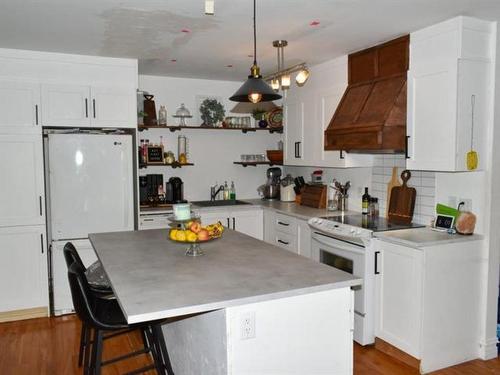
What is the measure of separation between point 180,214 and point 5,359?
196cm

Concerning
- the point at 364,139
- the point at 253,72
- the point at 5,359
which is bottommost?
the point at 5,359

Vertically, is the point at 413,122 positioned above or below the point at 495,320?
above

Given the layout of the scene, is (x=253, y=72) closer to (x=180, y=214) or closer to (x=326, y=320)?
(x=180, y=214)

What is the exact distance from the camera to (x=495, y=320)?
10.7 ft

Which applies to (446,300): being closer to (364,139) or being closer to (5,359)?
(364,139)

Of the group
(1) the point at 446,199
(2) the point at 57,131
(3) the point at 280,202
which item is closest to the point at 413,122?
(1) the point at 446,199

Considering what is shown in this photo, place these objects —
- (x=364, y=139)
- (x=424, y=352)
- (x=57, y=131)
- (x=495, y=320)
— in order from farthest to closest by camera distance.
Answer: (x=57, y=131), (x=364, y=139), (x=495, y=320), (x=424, y=352)

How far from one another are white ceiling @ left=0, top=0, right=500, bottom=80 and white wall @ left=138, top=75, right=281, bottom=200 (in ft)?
3.18

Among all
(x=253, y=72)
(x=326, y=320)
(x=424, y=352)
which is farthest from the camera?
(x=424, y=352)

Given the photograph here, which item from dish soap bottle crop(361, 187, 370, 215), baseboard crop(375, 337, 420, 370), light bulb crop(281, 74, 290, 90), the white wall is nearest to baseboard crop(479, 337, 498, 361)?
baseboard crop(375, 337, 420, 370)

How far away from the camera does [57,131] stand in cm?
410

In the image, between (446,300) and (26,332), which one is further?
(26,332)

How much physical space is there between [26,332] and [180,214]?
2233mm

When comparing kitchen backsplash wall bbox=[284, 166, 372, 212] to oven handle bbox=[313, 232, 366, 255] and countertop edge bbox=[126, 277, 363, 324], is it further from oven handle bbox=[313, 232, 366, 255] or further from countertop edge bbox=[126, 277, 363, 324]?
countertop edge bbox=[126, 277, 363, 324]
